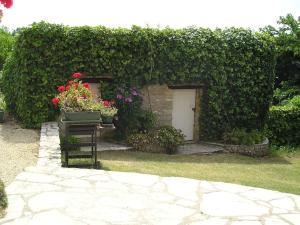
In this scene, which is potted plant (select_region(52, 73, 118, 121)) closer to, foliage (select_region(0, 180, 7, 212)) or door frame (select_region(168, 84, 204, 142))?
foliage (select_region(0, 180, 7, 212))

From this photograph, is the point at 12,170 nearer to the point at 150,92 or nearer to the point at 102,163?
the point at 102,163

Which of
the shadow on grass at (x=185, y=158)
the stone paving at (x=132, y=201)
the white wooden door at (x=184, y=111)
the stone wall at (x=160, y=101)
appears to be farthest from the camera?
the white wooden door at (x=184, y=111)

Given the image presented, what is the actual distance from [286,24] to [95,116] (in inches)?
521

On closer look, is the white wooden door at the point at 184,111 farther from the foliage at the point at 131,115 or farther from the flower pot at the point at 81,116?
the flower pot at the point at 81,116

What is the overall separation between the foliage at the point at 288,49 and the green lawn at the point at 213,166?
6556 mm

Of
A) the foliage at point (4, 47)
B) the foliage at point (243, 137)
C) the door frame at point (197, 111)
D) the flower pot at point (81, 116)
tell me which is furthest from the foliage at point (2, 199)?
the foliage at point (4, 47)

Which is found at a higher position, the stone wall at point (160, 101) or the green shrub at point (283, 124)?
the stone wall at point (160, 101)

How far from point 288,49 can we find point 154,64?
762cm

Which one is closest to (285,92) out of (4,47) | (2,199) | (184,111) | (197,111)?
(197,111)

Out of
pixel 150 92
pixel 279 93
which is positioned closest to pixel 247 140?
pixel 150 92

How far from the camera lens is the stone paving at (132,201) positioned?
188 inches

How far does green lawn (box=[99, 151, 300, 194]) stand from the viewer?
8547 mm

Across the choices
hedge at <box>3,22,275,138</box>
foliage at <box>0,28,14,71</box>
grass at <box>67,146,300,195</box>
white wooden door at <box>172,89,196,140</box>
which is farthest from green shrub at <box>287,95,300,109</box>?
foliage at <box>0,28,14,71</box>

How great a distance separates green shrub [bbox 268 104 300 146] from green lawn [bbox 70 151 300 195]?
2383 mm
